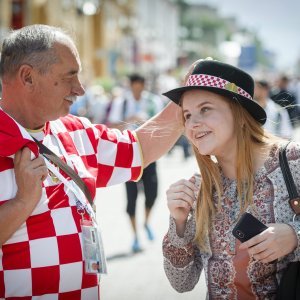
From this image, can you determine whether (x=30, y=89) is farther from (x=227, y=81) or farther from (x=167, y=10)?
(x=167, y=10)

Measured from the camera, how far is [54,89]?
2.84 meters

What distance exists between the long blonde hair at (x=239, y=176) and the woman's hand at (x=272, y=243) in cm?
20

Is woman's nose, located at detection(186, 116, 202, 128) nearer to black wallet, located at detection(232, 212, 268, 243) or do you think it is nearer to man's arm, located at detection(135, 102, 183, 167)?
black wallet, located at detection(232, 212, 268, 243)

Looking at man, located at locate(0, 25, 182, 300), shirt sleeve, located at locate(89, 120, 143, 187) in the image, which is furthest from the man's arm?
man, located at locate(0, 25, 182, 300)

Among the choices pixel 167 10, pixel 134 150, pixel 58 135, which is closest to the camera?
pixel 58 135

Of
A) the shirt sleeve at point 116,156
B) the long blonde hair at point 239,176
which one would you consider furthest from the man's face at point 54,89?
the long blonde hair at point 239,176

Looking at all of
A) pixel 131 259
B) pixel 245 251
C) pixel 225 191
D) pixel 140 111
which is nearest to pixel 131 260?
pixel 131 259

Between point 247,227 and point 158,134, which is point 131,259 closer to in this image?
point 158,134

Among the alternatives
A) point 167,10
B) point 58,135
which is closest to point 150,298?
point 58,135

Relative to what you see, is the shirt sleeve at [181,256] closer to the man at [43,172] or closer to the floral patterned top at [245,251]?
the floral patterned top at [245,251]

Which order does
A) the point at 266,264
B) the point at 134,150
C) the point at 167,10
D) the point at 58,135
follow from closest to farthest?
the point at 266,264 < the point at 58,135 < the point at 134,150 < the point at 167,10

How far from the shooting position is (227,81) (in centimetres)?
265

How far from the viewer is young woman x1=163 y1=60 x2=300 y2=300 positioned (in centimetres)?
255

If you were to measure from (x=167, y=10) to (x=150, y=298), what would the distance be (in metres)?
75.7
